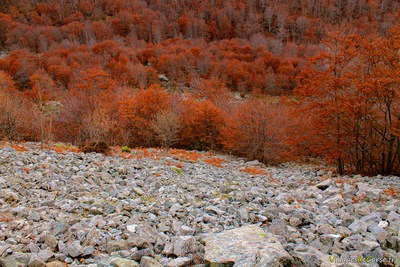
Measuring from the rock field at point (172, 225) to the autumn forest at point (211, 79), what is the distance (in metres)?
7.91

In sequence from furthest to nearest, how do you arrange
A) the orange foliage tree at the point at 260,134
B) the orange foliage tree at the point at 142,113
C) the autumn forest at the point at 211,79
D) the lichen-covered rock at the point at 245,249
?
→ the orange foliage tree at the point at 142,113, the orange foliage tree at the point at 260,134, the autumn forest at the point at 211,79, the lichen-covered rock at the point at 245,249

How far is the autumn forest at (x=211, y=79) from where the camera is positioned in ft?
52.7

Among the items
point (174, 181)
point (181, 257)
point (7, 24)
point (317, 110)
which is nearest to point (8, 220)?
point (181, 257)

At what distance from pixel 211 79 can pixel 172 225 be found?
63.6m

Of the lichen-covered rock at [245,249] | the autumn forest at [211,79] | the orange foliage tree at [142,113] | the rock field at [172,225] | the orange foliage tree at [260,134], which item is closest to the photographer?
the lichen-covered rock at [245,249]

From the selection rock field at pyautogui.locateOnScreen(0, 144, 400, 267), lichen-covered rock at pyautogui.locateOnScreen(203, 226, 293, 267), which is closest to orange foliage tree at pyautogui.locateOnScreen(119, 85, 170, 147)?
rock field at pyautogui.locateOnScreen(0, 144, 400, 267)

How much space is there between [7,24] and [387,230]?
141 metres

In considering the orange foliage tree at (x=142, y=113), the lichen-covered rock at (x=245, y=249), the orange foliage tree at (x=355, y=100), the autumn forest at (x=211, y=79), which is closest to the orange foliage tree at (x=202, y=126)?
the autumn forest at (x=211, y=79)

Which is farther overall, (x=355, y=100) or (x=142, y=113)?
(x=142, y=113)

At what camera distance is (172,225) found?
5.72 meters

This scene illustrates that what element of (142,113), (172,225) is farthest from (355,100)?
(142,113)

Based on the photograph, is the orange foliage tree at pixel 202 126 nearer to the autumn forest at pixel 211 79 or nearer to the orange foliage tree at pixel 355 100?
the autumn forest at pixel 211 79

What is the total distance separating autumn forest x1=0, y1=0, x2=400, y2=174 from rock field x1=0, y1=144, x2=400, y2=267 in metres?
7.91

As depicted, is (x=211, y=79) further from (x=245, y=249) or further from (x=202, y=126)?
(x=245, y=249)
